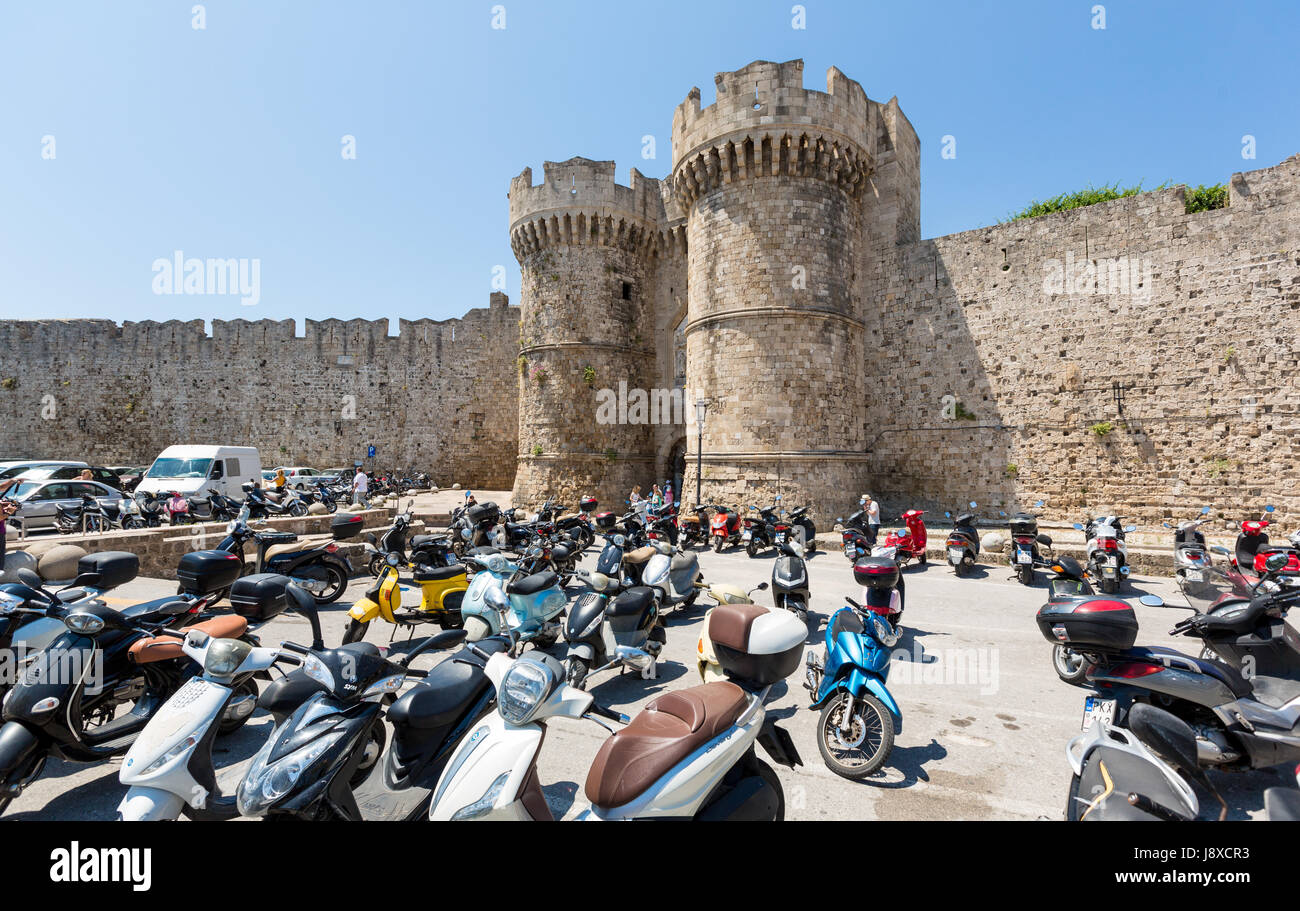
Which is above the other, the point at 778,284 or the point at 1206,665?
the point at 778,284

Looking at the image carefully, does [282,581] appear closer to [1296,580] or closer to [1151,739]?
[1151,739]

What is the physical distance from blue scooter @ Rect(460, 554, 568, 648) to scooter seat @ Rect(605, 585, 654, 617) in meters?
0.44

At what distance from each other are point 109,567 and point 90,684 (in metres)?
1.49

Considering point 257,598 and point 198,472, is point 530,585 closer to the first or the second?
point 257,598

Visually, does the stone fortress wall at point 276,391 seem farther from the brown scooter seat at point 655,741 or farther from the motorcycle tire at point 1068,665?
the brown scooter seat at point 655,741

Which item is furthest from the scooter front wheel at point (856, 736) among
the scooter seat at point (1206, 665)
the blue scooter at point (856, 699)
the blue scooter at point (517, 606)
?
the blue scooter at point (517, 606)

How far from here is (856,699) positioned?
360 centimetres

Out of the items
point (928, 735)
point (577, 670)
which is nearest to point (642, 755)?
point (577, 670)

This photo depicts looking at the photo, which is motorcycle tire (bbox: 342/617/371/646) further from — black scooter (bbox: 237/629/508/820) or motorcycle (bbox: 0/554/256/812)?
black scooter (bbox: 237/629/508/820)

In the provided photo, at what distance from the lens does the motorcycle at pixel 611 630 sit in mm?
4551

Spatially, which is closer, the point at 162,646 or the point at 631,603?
the point at 162,646
